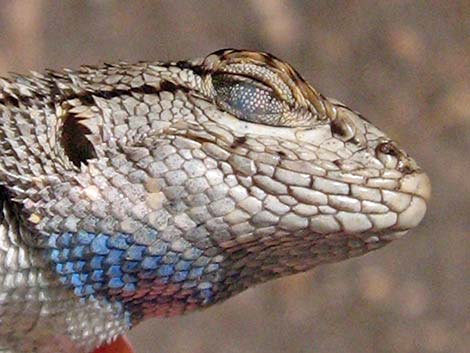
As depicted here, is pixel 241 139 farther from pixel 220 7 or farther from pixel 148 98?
pixel 220 7

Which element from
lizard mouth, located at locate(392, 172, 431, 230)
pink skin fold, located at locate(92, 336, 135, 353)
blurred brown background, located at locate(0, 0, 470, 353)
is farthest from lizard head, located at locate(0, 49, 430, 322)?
blurred brown background, located at locate(0, 0, 470, 353)

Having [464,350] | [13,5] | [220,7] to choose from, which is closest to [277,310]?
[464,350]

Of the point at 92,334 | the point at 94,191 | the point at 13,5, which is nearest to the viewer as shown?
the point at 94,191

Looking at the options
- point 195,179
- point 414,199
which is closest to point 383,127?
point 414,199

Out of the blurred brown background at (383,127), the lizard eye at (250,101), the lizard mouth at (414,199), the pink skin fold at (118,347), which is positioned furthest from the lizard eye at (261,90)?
the blurred brown background at (383,127)

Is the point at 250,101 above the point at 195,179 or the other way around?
above

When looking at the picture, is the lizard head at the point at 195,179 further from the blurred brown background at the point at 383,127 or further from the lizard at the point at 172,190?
the blurred brown background at the point at 383,127

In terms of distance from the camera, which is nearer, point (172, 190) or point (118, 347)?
point (172, 190)

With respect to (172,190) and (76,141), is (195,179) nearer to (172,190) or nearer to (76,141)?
(172,190)
